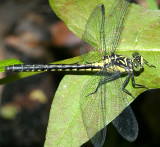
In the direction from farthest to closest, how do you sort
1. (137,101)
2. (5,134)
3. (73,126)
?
(5,134) < (137,101) < (73,126)

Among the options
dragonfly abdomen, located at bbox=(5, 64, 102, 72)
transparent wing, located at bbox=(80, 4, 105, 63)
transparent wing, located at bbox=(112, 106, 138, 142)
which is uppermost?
transparent wing, located at bbox=(80, 4, 105, 63)

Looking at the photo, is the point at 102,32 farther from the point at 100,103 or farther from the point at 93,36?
the point at 100,103

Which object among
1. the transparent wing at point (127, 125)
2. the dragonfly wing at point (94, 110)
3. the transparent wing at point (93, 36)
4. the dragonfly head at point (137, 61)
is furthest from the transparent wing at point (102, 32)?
the transparent wing at point (127, 125)

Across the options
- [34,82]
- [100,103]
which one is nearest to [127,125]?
[100,103]

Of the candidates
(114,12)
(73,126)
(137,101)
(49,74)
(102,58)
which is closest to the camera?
(73,126)

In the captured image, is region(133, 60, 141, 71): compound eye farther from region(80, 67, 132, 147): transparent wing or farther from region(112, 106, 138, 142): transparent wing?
region(112, 106, 138, 142): transparent wing

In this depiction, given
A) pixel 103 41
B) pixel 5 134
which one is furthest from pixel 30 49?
pixel 103 41

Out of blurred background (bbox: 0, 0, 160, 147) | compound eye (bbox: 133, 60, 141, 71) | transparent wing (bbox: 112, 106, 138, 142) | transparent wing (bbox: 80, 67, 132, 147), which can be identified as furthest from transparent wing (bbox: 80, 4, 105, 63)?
blurred background (bbox: 0, 0, 160, 147)

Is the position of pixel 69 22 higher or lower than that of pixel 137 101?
higher

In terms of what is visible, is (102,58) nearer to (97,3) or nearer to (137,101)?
(97,3)
